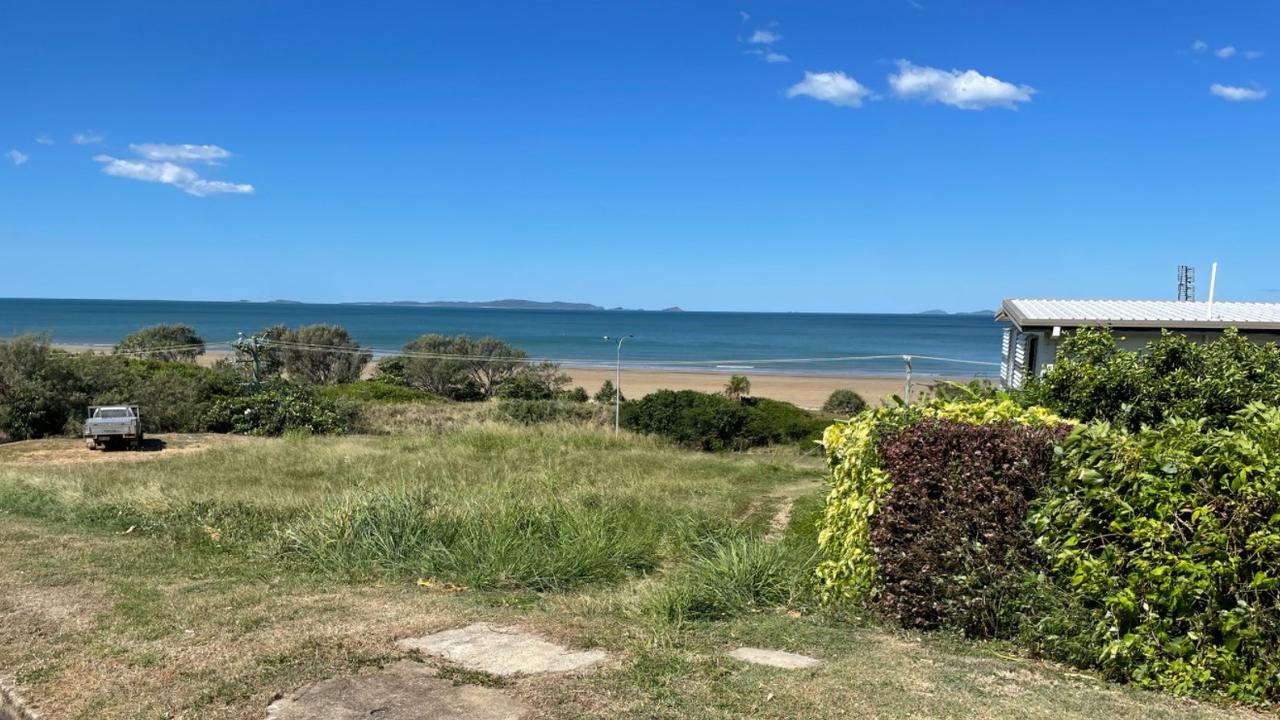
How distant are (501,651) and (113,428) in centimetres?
1847

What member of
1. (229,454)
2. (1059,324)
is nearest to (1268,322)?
(1059,324)

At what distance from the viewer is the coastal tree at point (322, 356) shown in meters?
47.0

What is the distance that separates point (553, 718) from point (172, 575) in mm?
4366

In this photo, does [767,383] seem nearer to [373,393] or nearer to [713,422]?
[373,393]

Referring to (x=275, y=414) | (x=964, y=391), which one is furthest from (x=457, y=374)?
(x=964, y=391)

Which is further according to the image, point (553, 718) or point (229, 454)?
point (229, 454)

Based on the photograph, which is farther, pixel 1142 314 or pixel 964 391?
pixel 1142 314

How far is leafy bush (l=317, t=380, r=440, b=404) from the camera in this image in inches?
1273

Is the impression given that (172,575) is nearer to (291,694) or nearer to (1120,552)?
(291,694)

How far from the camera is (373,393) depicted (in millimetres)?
33719

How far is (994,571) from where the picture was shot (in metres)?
4.88

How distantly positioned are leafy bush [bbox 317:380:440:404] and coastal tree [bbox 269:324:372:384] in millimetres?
12745

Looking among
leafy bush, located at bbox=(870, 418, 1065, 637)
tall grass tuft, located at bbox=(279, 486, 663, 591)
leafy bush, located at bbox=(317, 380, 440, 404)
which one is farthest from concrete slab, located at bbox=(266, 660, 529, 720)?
leafy bush, located at bbox=(317, 380, 440, 404)

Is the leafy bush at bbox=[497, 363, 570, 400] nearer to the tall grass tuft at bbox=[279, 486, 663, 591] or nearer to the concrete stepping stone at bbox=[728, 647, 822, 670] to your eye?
the tall grass tuft at bbox=[279, 486, 663, 591]
